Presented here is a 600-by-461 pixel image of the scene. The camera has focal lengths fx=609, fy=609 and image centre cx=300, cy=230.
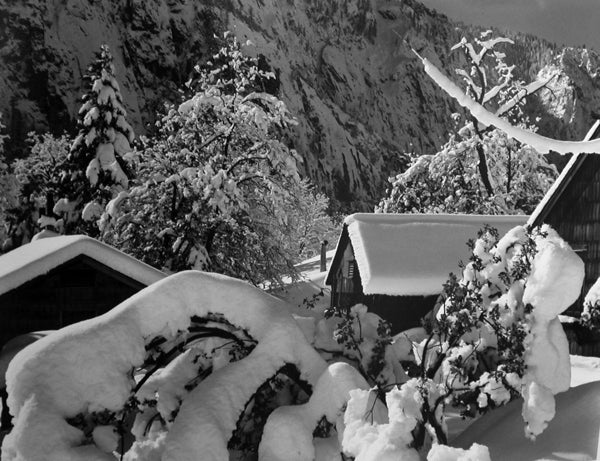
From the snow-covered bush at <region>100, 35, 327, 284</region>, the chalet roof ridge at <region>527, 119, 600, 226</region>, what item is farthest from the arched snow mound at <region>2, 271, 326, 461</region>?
the snow-covered bush at <region>100, 35, 327, 284</region>

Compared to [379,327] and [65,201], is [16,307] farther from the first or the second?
[65,201]

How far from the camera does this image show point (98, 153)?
29516 millimetres

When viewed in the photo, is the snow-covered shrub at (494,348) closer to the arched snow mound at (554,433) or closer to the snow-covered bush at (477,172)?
the arched snow mound at (554,433)

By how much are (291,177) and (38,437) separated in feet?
65.7

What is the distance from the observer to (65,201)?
103 ft

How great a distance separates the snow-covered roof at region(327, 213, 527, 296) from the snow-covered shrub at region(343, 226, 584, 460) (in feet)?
45.0

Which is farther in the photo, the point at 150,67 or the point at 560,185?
the point at 150,67

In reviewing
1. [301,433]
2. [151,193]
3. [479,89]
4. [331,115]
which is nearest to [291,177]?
[151,193]

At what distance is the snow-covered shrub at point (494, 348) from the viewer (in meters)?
5.29

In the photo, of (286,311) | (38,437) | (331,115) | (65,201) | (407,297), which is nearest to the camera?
(38,437)

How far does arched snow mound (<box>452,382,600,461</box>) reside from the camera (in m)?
5.09

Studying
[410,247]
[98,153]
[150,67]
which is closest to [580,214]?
[410,247]

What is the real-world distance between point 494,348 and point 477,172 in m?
29.0

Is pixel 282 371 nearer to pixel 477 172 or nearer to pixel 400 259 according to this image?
pixel 400 259
